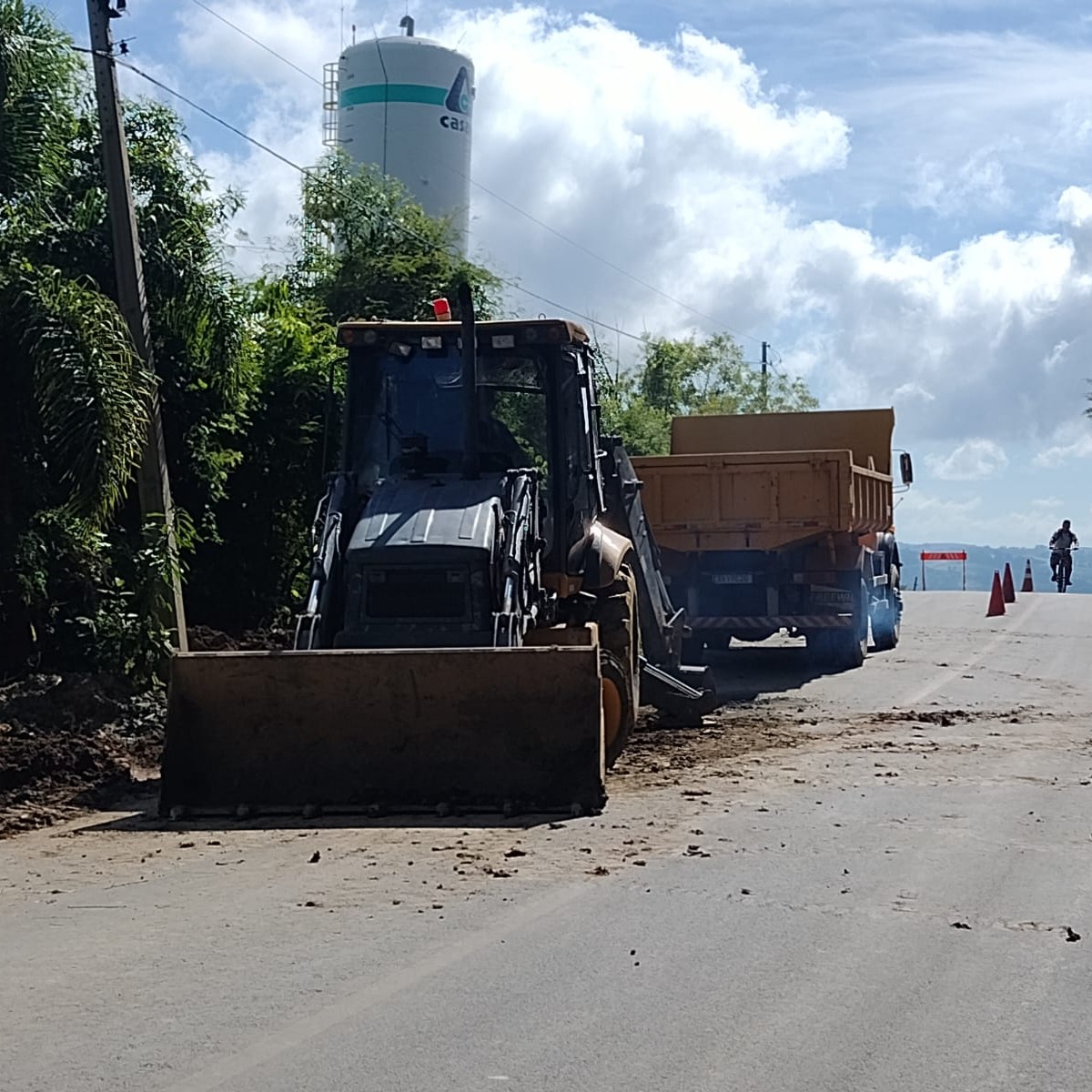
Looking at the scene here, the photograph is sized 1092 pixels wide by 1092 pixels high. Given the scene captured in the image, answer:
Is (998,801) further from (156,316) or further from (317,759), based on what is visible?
(156,316)

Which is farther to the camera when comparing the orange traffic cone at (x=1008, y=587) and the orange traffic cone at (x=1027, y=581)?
the orange traffic cone at (x=1027, y=581)

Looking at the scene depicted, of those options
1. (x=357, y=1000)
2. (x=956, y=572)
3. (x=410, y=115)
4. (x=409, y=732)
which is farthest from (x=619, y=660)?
(x=956, y=572)

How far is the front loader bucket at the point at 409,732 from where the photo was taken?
9109 millimetres

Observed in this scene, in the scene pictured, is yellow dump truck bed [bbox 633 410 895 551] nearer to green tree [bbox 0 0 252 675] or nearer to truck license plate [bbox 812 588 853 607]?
truck license plate [bbox 812 588 853 607]

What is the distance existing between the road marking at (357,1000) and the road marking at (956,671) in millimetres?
8725

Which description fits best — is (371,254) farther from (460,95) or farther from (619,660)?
(460,95)

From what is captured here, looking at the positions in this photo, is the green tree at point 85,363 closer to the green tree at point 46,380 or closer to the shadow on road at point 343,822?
the green tree at point 46,380

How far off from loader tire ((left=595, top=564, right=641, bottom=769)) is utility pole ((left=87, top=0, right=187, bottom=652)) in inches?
169

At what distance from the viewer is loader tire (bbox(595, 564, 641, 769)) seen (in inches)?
408

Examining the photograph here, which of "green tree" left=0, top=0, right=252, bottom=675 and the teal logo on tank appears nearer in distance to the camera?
"green tree" left=0, top=0, right=252, bottom=675

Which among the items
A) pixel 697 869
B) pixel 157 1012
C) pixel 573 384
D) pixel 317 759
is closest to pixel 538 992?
pixel 157 1012

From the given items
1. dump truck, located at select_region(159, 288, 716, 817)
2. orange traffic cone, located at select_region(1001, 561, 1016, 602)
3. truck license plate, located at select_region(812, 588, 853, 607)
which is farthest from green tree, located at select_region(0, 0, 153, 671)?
orange traffic cone, located at select_region(1001, 561, 1016, 602)

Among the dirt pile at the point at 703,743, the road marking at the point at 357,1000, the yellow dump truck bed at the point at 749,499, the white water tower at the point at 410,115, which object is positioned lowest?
the road marking at the point at 357,1000

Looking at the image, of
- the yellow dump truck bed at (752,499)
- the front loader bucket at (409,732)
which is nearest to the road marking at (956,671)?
the yellow dump truck bed at (752,499)
